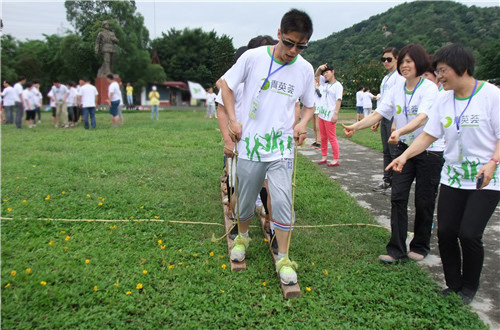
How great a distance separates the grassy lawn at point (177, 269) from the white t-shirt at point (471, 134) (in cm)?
95

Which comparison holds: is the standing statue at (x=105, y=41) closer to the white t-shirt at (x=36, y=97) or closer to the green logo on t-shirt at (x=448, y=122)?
the white t-shirt at (x=36, y=97)

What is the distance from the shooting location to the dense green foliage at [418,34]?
29.1 m

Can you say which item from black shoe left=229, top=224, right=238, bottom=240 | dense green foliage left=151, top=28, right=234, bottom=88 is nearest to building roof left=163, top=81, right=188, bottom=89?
dense green foliage left=151, top=28, right=234, bottom=88

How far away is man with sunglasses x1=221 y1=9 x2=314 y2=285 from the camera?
9.96 feet

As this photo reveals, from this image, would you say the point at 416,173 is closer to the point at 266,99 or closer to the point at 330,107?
the point at 266,99

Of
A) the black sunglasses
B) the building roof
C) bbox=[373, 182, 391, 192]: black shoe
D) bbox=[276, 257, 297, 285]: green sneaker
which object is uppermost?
the building roof

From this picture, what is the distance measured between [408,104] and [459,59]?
3.85ft

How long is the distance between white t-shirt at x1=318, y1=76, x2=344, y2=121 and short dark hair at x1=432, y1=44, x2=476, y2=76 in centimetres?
483

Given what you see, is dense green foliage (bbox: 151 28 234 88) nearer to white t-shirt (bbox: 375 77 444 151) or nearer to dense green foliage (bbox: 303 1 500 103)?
dense green foliage (bbox: 303 1 500 103)

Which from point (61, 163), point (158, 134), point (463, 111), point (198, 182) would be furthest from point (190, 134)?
point (463, 111)

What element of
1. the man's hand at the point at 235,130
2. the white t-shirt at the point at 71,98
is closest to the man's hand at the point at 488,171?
the man's hand at the point at 235,130

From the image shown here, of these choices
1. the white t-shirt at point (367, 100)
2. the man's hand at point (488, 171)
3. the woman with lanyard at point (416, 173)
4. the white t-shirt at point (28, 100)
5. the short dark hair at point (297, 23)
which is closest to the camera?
the man's hand at point (488, 171)

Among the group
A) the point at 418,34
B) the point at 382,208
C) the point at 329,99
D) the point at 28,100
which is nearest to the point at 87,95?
the point at 28,100

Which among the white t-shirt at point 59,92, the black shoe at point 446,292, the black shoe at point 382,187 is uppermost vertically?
the white t-shirt at point 59,92
